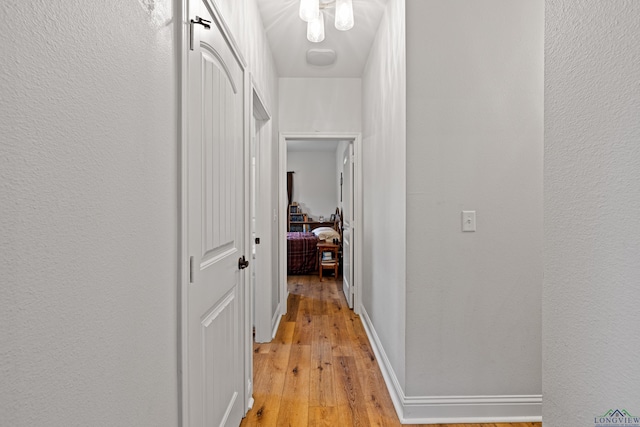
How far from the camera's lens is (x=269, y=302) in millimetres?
3102

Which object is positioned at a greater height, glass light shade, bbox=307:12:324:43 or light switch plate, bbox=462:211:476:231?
glass light shade, bbox=307:12:324:43

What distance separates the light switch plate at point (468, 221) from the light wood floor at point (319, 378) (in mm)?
1049

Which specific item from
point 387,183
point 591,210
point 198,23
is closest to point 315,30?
point 387,183

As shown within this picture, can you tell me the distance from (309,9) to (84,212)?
1.94 m

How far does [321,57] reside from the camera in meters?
3.29

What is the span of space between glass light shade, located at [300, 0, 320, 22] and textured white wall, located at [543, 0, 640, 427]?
5.09ft

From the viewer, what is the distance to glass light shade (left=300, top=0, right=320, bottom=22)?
2129 mm

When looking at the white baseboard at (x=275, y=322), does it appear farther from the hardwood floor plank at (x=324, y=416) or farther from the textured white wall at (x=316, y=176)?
the textured white wall at (x=316, y=176)

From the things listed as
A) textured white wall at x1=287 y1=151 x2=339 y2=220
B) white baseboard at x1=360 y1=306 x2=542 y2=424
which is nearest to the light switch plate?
white baseboard at x1=360 y1=306 x2=542 y2=424

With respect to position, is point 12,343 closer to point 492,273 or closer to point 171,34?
point 171,34

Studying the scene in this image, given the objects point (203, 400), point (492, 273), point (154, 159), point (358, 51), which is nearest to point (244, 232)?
point (203, 400)

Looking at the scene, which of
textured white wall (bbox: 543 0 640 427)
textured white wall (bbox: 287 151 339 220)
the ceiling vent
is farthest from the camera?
textured white wall (bbox: 287 151 339 220)

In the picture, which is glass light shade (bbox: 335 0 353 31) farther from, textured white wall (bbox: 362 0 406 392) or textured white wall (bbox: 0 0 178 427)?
textured white wall (bbox: 0 0 178 427)

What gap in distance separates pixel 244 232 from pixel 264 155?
1.24 m
